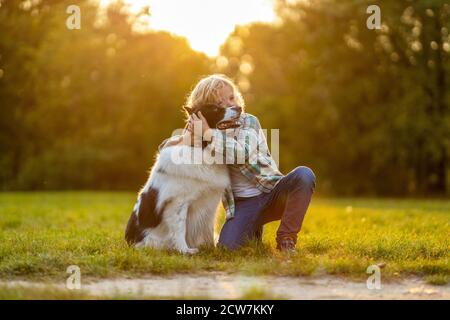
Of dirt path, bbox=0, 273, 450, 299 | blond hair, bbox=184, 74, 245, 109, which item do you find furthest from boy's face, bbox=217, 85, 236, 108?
dirt path, bbox=0, 273, 450, 299

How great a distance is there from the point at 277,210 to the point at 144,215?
48.1 inches

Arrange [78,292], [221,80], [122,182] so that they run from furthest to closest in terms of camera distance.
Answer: [122,182], [221,80], [78,292]

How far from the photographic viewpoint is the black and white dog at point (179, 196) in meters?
4.99

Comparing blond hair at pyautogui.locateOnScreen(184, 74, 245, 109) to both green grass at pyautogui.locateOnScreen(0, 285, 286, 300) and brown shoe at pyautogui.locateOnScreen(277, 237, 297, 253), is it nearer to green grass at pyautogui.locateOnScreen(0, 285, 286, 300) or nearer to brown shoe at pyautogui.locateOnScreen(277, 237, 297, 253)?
brown shoe at pyautogui.locateOnScreen(277, 237, 297, 253)

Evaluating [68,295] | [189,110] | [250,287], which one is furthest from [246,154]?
[68,295]

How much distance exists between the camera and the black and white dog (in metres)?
4.99

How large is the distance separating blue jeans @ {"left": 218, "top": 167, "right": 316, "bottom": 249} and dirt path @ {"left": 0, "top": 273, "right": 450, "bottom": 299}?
1.05 metres

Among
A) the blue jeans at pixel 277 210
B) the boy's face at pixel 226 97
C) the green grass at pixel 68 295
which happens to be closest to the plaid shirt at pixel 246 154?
the blue jeans at pixel 277 210

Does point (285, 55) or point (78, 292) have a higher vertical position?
point (285, 55)

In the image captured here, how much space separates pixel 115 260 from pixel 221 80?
1818mm
